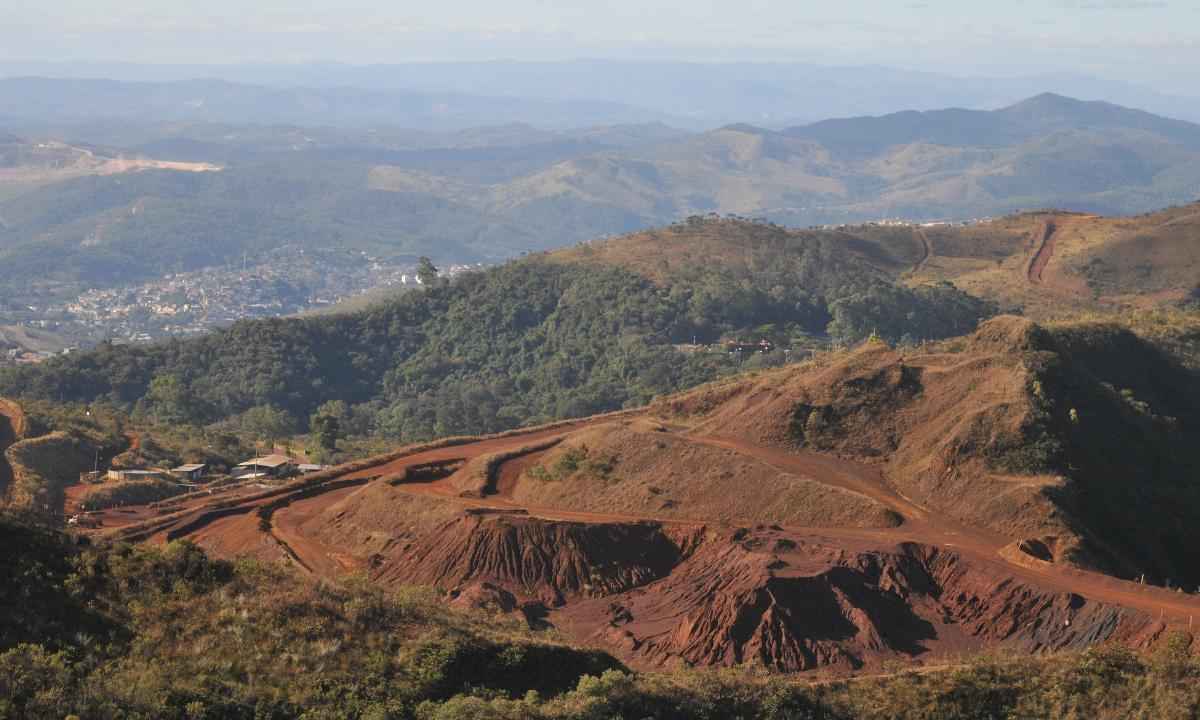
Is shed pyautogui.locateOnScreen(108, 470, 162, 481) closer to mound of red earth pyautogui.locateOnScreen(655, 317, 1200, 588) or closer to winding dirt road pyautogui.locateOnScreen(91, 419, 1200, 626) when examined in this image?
winding dirt road pyautogui.locateOnScreen(91, 419, 1200, 626)

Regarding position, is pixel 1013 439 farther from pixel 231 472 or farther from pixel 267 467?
pixel 231 472

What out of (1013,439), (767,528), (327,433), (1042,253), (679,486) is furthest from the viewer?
(1042,253)

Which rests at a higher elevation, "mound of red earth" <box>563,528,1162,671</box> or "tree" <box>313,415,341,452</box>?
"mound of red earth" <box>563,528,1162,671</box>

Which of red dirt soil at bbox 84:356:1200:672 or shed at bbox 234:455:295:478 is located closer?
red dirt soil at bbox 84:356:1200:672

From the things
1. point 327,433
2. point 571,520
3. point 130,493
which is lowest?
point 327,433

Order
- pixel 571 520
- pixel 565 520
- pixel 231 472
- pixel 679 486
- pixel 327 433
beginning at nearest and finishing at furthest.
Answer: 1. pixel 565 520
2. pixel 571 520
3. pixel 679 486
4. pixel 231 472
5. pixel 327 433

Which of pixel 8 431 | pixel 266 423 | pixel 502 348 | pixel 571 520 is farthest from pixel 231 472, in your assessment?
pixel 502 348

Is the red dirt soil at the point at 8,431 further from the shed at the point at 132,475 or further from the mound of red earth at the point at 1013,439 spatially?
the mound of red earth at the point at 1013,439

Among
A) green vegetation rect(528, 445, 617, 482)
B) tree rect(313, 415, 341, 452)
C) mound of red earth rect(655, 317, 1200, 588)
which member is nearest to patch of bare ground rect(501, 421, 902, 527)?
green vegetation rect(528, 445, 617, 482)
